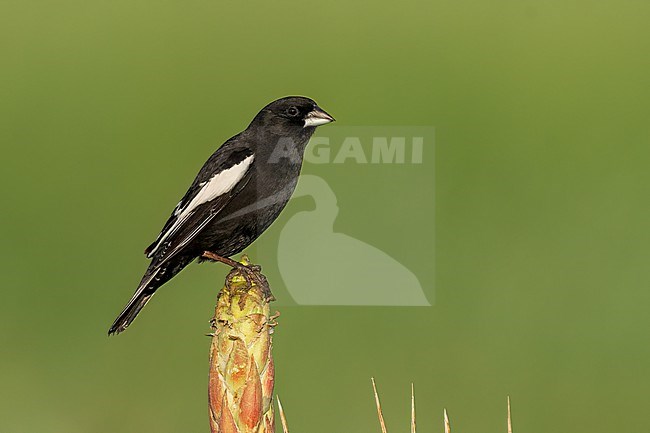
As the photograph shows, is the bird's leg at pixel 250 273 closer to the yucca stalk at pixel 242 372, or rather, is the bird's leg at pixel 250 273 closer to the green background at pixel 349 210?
the yucca stalk at pixel 242 372

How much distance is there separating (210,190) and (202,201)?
0.05 metres

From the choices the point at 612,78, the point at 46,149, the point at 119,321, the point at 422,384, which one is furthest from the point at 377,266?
the point at 612,78

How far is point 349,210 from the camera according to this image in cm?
524

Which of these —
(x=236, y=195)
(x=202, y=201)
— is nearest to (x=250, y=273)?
(x=202, y=201)

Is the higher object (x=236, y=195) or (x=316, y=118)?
(x=316, y=118)

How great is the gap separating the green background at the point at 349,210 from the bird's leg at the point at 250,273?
0.51 m

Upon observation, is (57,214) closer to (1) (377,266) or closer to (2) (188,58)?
(2) (188,58)

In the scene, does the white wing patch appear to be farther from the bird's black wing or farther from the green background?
the green background

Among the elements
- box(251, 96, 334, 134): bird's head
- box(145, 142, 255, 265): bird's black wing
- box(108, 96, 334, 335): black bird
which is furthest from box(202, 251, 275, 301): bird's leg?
box(251, 96, 334, 134): bird's head

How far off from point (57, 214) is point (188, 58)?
1762mm

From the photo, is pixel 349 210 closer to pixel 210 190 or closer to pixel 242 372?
pixel 210 190

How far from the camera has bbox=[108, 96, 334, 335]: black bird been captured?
284cm

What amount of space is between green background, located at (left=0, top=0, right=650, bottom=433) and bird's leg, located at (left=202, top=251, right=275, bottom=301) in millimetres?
513

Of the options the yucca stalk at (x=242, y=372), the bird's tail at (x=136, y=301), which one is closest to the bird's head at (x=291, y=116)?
the bird's tail at (x=136, y=301)
